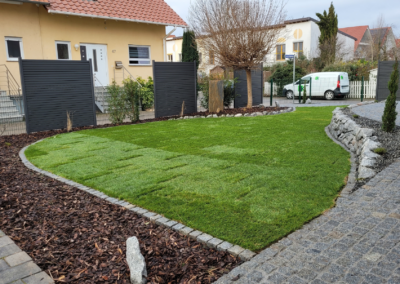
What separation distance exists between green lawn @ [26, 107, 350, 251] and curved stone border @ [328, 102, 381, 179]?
276mm

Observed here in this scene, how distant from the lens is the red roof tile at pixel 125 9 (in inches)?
607

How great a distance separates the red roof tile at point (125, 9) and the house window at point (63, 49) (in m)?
1.67

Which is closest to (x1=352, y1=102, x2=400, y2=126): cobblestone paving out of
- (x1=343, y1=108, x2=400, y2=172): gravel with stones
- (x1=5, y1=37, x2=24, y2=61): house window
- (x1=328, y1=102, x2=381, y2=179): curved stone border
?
(x1=343, y1=108, x2=400, y2=172): gravel with stones

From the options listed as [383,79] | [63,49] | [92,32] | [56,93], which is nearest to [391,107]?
[56,93]

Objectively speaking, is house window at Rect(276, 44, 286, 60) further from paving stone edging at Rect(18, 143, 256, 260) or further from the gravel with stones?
paving stone edging at Rect(18, 143, 256, 260)

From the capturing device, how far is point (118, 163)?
20.4 feet

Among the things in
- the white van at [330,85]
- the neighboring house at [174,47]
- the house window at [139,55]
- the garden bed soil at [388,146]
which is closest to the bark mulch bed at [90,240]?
the garden bed soil at [388,146]

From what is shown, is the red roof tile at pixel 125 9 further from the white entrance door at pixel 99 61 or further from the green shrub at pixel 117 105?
the green shrub at pixel 117 105

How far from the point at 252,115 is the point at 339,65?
14210mm

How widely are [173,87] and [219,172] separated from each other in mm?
8652

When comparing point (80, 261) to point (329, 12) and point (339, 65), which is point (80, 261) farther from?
point (329, 12)

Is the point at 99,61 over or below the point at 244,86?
over

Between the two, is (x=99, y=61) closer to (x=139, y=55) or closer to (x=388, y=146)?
(x=139, y=55)

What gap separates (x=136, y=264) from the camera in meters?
2.70
